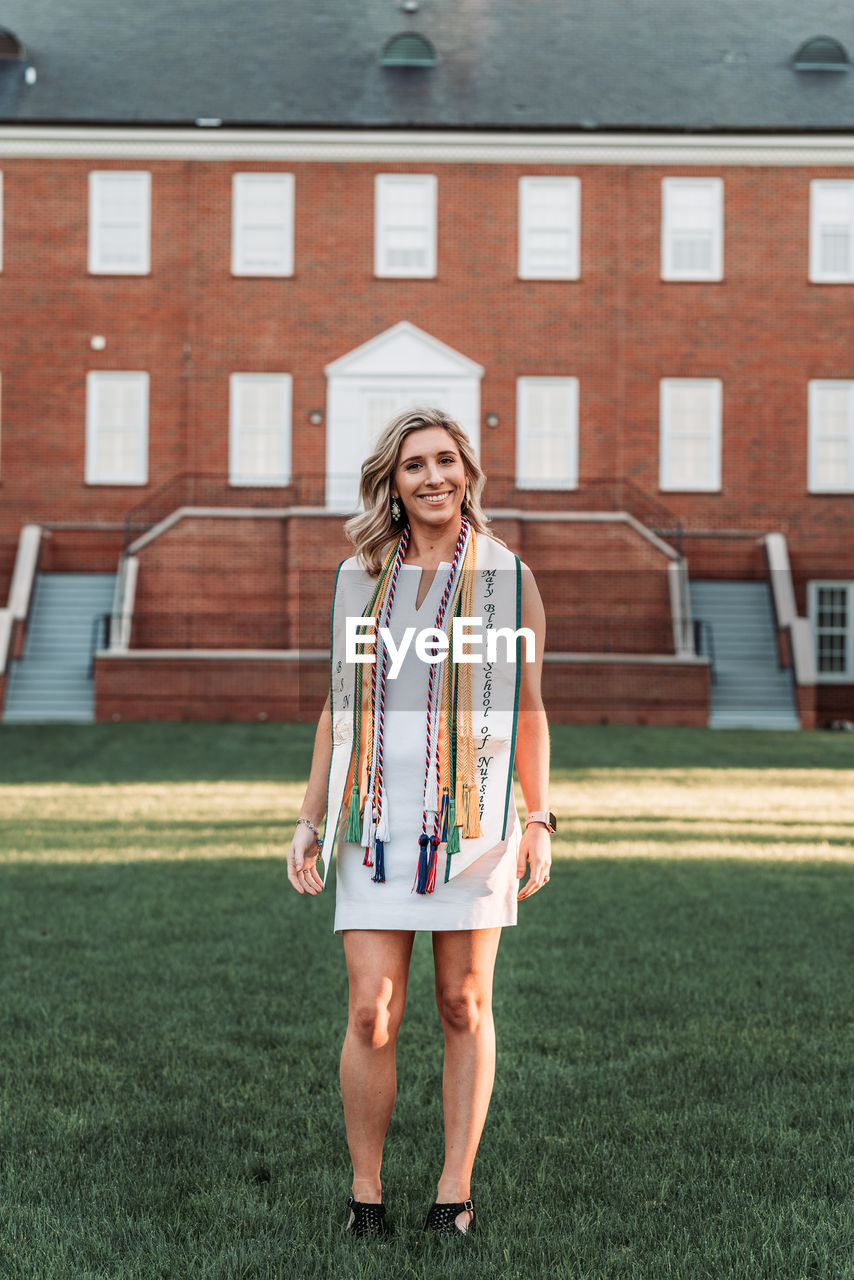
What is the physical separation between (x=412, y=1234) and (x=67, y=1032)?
2.28 metres

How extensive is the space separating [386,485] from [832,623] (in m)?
24.7

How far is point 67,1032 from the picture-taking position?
5406 millimetres

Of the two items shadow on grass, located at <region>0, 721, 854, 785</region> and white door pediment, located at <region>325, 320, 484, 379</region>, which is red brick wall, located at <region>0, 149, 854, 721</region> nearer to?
white door pediment, located at <region>325, 320, 484, 379</region>

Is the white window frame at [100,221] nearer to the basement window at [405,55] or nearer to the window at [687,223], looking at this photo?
the basement window at [405,55]

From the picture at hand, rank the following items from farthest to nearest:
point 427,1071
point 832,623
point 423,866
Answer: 1. point 832,623
2. point 427,1071
3. point 423,866

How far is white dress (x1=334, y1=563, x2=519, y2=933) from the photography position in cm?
340

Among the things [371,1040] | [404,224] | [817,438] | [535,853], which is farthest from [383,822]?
[817,438]

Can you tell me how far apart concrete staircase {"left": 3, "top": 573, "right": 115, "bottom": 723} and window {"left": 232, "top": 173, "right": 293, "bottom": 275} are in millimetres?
6792

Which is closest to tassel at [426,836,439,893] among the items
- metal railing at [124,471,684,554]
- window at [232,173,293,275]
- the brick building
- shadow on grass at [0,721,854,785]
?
shadow on grass at [0,721,854,785]

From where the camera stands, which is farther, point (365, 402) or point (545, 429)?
point (545, 429)

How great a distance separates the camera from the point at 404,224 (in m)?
27.1

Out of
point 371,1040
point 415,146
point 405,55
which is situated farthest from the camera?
point 405,55

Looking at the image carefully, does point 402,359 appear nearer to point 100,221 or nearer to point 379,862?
point 100,221

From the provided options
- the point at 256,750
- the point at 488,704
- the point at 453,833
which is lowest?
the point at 256,750
